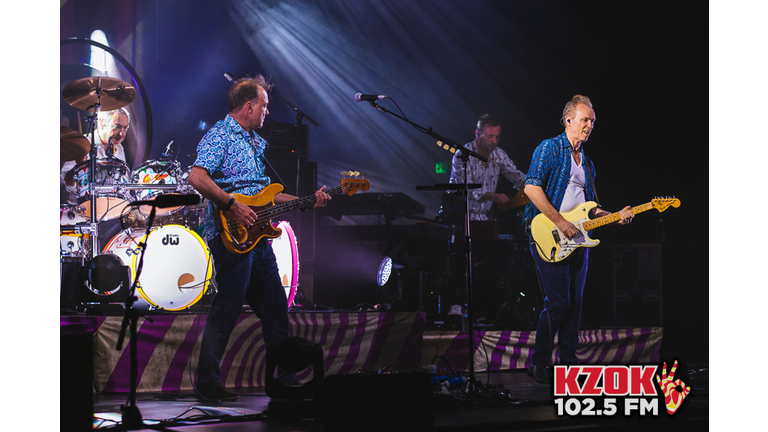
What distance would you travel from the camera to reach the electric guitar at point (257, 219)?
368 cm

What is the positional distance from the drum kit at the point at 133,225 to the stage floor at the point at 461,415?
1.08 metres

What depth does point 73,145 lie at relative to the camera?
4648mm

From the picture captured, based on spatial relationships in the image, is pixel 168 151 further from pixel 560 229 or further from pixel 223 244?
pixel 560 229

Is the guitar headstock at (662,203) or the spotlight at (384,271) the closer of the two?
the guitar headstock at (662,203)

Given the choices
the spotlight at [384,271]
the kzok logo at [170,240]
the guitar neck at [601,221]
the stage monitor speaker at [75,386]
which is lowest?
the stage monitor speaker at [75,386]

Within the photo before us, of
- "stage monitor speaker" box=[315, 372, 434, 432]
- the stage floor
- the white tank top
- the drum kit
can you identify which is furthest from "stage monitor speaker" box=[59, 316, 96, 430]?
the white tank top

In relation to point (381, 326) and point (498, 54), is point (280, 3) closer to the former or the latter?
point (498, 54)

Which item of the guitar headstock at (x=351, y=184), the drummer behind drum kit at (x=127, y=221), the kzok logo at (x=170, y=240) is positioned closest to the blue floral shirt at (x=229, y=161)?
the guitar headstock at (x=351, y=184)

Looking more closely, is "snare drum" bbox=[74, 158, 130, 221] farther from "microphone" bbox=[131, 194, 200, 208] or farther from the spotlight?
"microphone" bbox=[131, 194, 200, 208]

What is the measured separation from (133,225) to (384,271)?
82.4 inches

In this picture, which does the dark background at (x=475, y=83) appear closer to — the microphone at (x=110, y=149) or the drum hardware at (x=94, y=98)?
the microphone at (x=110, y=149)

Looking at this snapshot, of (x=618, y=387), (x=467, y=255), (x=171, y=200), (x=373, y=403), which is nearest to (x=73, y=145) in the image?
(x=171, y=200)

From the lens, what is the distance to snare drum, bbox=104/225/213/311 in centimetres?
500

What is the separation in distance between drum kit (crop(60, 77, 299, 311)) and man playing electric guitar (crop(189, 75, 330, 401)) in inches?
39.4
